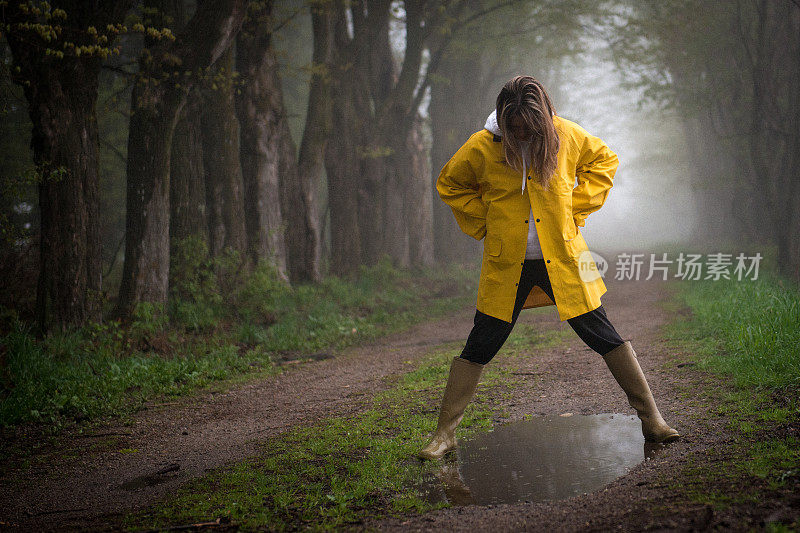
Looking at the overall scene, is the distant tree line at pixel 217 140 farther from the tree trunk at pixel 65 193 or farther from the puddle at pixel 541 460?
the puddle at pixel 541 460

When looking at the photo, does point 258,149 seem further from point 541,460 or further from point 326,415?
point 541,460

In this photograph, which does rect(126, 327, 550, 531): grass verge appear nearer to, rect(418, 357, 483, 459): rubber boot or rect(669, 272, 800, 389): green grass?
rect(418, 357, 483, 459): rubber boot

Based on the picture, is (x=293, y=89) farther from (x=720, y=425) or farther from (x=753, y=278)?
(x=720, y=425)

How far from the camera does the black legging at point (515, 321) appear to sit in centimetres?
387

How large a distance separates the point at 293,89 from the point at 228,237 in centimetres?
1467

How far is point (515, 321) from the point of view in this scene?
3.88 m

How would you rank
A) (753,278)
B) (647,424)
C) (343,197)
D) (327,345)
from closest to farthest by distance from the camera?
(647,424) < (327,345) < (753,278) < (343,197)

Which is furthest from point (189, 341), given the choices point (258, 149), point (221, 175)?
point (258, 149)

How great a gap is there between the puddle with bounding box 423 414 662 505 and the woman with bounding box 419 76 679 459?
0.70ft

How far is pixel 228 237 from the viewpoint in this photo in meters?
10.4

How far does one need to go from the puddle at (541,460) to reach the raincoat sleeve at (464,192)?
4.39ft

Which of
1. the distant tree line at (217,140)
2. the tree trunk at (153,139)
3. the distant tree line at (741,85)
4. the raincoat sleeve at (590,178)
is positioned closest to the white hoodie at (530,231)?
the raincoat sleeve at (590,178)

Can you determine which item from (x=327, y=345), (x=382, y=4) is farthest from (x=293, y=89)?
(x=327, y=345)

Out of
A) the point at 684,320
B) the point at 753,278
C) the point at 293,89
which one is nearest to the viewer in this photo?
the point at 684,320
